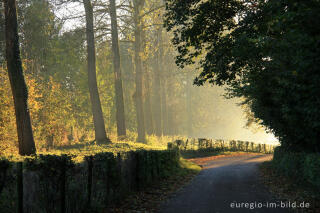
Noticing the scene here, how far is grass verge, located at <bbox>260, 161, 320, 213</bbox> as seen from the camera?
9314mm

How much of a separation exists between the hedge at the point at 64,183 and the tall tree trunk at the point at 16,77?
16.7ft

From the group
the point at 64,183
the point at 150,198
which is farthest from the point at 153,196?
the point at 64,183

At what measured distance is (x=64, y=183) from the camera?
23.3ft

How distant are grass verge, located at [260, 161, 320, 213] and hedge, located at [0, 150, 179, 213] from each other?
5002mm

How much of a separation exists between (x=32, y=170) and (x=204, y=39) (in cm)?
964

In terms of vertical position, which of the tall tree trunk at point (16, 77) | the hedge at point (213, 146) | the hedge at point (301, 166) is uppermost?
the tall tree trunk at point (16, 77)

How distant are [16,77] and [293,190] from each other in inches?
436

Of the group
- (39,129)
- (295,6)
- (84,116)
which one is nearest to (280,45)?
(295,6)

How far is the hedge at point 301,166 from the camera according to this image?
9.95 meters

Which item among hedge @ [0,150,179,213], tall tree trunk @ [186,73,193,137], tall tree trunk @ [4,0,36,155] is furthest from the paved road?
tall tree trunk @ [186,73,193,137]

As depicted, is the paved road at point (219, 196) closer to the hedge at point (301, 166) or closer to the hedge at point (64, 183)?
→ the hedge at point (301, 166)

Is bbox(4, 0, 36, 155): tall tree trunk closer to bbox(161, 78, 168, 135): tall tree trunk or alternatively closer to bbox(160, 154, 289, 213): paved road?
bbox(160, 154, 289, 213): paved road

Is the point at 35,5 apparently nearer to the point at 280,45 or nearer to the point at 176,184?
the point at 176,184

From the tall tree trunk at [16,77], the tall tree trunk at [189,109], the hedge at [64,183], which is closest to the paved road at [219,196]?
the hedge at [64,183]
